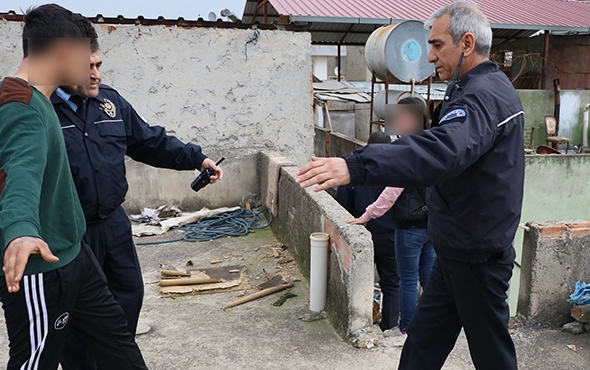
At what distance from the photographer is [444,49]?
2338mm

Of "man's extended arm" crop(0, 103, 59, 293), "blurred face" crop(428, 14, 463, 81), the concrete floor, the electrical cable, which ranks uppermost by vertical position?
"blurred face" crop(428, 14, 463, 81)

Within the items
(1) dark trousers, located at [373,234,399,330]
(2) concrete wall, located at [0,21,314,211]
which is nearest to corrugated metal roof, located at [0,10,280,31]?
(2) concrete wall, located at [0,21,314,211]

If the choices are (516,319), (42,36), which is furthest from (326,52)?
(42,36)

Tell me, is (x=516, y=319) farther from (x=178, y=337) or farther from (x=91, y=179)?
(x=91, y=179)

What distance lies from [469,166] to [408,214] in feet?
5.98

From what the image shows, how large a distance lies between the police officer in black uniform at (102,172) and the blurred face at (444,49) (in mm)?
1579

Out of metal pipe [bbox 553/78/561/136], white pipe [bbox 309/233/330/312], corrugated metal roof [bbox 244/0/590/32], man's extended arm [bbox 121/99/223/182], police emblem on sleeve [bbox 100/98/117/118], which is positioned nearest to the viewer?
police emblem on sleeve [bbox 100/98/117/118]

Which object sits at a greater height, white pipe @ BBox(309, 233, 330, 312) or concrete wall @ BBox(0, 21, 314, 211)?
concrete wall @ BBox(0, 21, 314, 211)

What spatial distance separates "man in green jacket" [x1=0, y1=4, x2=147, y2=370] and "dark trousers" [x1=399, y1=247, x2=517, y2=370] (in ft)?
4.89

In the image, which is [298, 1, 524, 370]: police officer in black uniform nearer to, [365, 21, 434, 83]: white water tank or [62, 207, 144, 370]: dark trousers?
[62, 207, 144, 370]: dark trousers

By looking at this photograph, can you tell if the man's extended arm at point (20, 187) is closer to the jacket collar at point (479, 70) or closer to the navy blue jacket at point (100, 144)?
A: the navy blue jacket at point (100, 144)

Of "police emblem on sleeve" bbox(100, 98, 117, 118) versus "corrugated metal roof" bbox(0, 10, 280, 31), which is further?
"corrugated metal roof" bbox(0, 10, 280, 31)

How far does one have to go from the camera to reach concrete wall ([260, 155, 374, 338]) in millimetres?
3396

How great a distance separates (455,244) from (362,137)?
39.9ft
